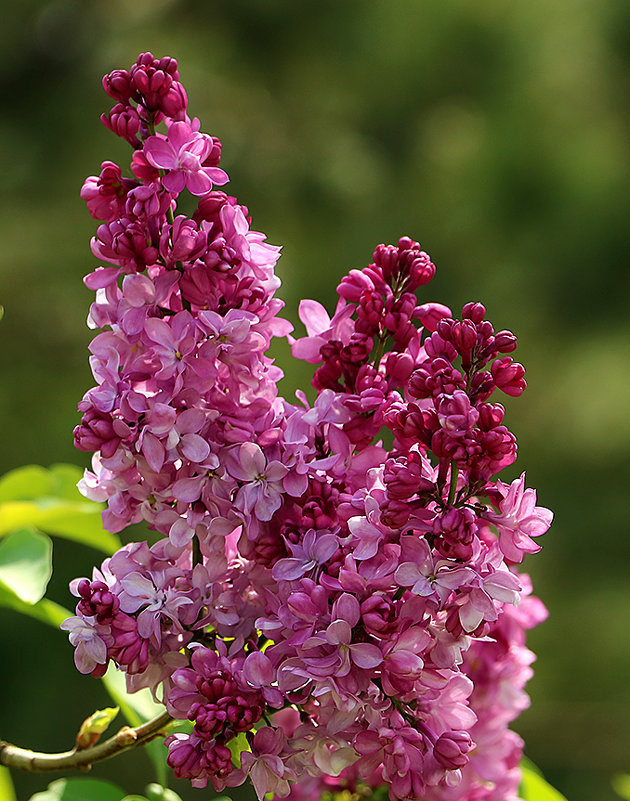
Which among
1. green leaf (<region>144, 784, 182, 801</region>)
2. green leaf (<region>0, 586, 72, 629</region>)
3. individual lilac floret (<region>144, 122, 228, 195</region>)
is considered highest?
individual lilac floret (<region>144, 122, 228, 195</region>)

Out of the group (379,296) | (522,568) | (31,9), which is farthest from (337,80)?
(379,296)

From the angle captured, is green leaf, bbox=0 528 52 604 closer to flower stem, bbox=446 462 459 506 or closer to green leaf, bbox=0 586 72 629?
green leaf, bbox=0 586 72 629

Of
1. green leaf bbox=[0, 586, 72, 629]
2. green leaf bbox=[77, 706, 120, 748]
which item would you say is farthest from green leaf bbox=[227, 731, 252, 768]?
green leaf bbox=[0, 586, 72, 629]

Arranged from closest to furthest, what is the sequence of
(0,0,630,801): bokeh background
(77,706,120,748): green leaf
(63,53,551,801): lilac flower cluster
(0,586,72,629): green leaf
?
1. (63,53,551,801): lilac flower cluster
2. (77,706,120,748): green leaf
3. (0,586,72,629): green leaf
4. (0,0,630,801): bokeh background

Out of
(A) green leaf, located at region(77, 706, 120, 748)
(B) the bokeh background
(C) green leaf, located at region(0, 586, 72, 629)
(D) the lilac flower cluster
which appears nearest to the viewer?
(D) the lilac flower cluster

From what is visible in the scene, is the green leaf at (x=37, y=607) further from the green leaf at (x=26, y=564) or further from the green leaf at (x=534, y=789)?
the green leaf at (x=534, y=789)

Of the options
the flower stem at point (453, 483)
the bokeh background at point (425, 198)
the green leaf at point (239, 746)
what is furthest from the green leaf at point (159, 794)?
the bokeh background at point (425, 198)
